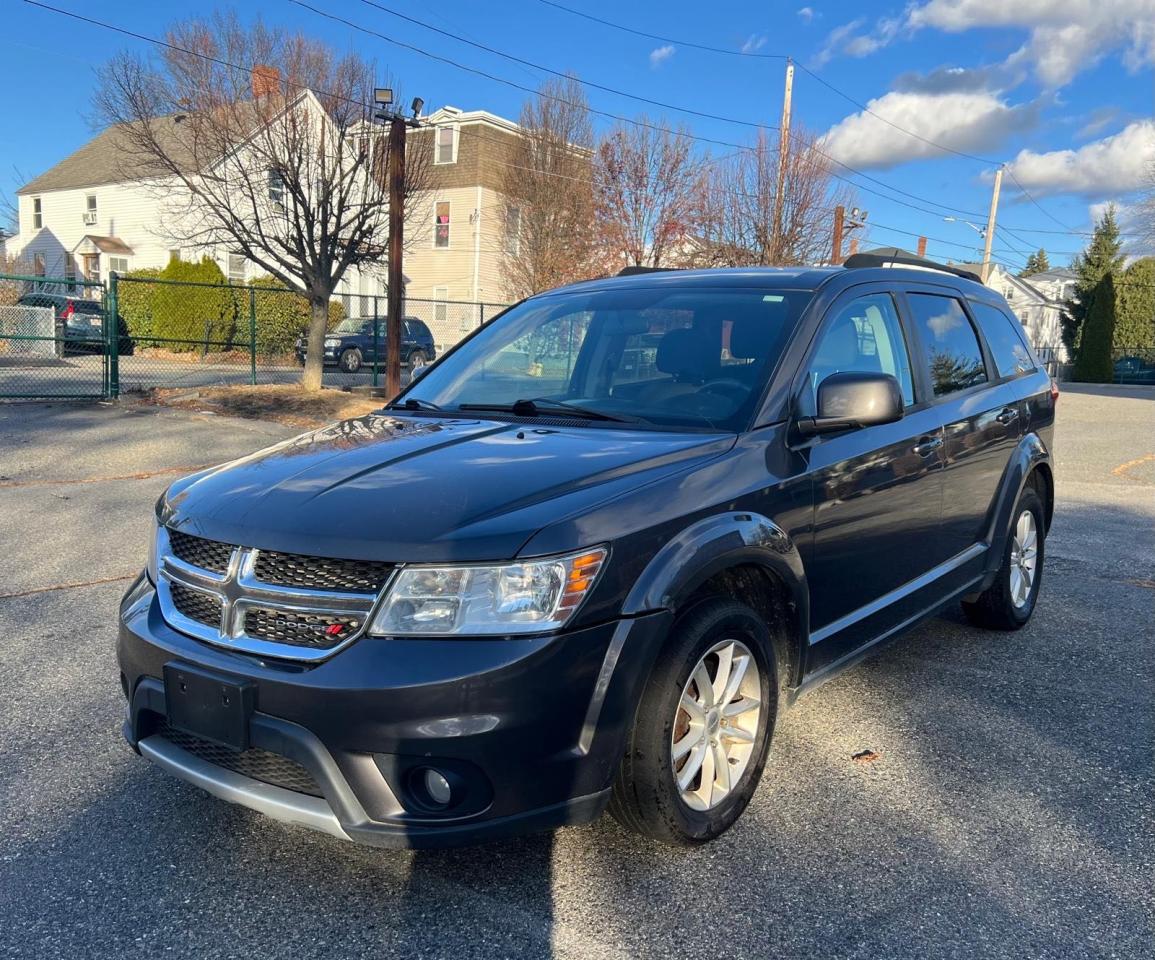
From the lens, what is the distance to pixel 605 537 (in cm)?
247

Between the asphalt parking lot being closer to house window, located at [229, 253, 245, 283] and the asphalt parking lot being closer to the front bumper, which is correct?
the front bumper

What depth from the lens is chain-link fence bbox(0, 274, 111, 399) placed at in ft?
47.5

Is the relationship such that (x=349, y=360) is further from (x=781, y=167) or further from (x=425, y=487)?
(x=425, y=487)

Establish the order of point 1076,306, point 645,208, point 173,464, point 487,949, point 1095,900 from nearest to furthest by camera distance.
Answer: point 487,949 → point 1095,900 → point 173,464 → point 645,208 → point 1076,306

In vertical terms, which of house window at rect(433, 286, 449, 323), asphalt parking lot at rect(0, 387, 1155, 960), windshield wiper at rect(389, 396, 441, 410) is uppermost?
house window at rect(433, 286, 449, 323)

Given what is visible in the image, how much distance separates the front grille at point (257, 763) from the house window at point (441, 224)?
35747 millimetres

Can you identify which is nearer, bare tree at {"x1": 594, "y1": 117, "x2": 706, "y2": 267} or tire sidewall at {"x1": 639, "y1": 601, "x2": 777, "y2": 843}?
tire sidewall at {"x1": 639, "y1": 601, "x2": 777, "y2": 843}

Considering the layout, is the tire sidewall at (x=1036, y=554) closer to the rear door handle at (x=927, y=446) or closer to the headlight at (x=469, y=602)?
the rear door handle at (x=927, y=446)

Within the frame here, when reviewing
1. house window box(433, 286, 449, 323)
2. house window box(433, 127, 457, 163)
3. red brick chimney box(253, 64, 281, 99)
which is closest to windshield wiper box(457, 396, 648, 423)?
red brick chimney box(253, 64, 281, 99)

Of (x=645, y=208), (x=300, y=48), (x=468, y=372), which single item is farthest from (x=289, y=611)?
(x=645, y=208)

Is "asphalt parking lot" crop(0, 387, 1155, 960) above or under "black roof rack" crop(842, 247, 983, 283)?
under

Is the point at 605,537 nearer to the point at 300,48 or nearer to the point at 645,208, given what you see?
the point at 300,48

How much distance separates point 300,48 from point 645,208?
1327 cm

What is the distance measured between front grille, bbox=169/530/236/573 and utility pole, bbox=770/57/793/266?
24920mm
